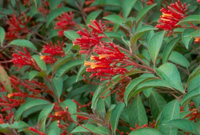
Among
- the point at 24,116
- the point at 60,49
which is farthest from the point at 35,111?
the point at 60,49

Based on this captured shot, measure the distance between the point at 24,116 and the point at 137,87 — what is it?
35.4 inches

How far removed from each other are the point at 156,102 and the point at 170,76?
1.41ft

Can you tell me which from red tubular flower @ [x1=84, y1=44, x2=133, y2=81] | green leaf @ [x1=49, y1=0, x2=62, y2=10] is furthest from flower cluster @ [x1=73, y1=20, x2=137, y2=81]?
green leaf @ [x1=49, y1=0, x2=62, y2=10]

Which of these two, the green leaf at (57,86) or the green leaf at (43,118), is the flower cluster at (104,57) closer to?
the green leaf at (43,118)

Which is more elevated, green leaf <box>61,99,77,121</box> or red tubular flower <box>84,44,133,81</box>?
red tubular flower <box>84,44,133,81</box>

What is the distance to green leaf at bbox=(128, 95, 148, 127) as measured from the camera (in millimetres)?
1508

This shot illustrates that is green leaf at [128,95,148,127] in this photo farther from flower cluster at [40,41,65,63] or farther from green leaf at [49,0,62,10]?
A: green leaf at [49,0,62,10]

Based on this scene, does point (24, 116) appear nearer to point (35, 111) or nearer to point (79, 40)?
point (35, 111)

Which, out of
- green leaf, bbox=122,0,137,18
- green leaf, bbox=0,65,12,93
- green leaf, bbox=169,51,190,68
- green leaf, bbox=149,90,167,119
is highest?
green leaf, bbox=122,0,137,18

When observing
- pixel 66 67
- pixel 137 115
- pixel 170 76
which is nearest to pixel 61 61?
pixel 66 67

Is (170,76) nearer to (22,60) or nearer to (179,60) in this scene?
(179,60)

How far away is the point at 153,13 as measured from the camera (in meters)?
2.03

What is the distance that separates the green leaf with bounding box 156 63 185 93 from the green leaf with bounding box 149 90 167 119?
40cm

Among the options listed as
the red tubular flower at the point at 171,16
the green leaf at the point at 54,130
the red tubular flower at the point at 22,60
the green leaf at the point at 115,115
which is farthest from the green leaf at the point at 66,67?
the red tubular flower at the point at 171,16
